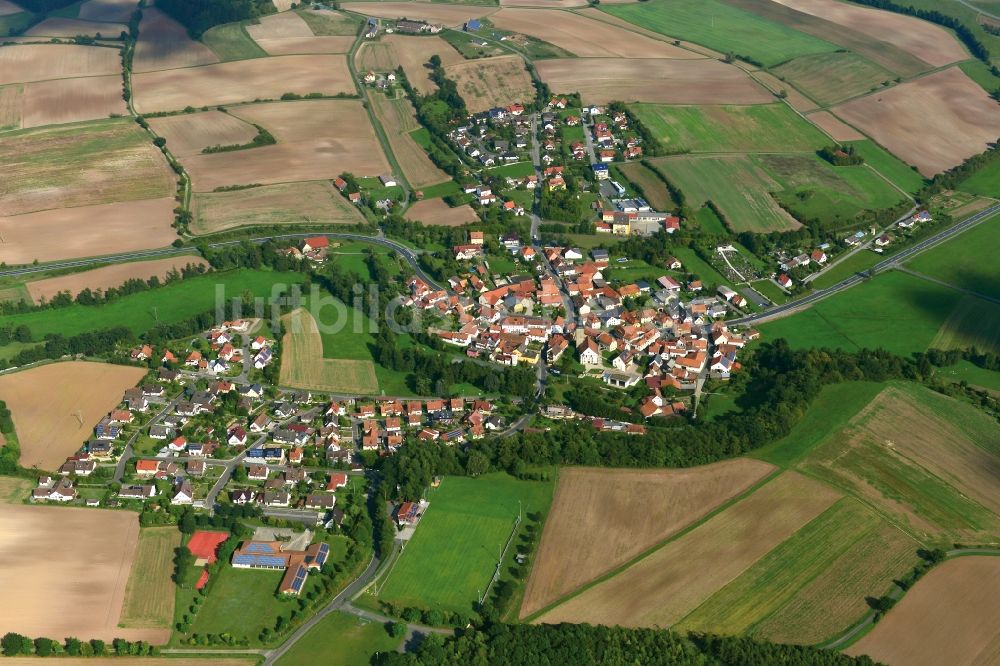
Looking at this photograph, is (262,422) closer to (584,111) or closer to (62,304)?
(62,304)

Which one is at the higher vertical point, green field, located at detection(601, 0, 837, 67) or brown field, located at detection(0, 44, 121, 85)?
green field, located at detection(601, 0, 837, 67)

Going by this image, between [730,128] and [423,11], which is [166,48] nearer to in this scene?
[423,11]

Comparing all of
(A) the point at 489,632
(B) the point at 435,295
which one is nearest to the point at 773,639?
(A) the point at 489,632

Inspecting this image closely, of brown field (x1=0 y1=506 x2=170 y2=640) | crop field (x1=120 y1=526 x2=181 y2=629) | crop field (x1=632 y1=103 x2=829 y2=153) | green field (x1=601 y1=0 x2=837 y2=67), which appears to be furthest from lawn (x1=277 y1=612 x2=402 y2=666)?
green field (x1=601 y1=0 x2=837 y2=67)

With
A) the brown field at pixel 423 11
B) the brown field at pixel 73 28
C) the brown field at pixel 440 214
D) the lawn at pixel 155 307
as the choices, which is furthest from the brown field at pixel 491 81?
the brown field at pixel 73 28

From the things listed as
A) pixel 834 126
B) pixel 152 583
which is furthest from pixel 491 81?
pixel 152 583

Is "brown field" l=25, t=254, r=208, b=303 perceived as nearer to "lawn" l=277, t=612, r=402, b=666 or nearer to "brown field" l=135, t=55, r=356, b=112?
"brown field" l=135, t=55, r=356, b=112
